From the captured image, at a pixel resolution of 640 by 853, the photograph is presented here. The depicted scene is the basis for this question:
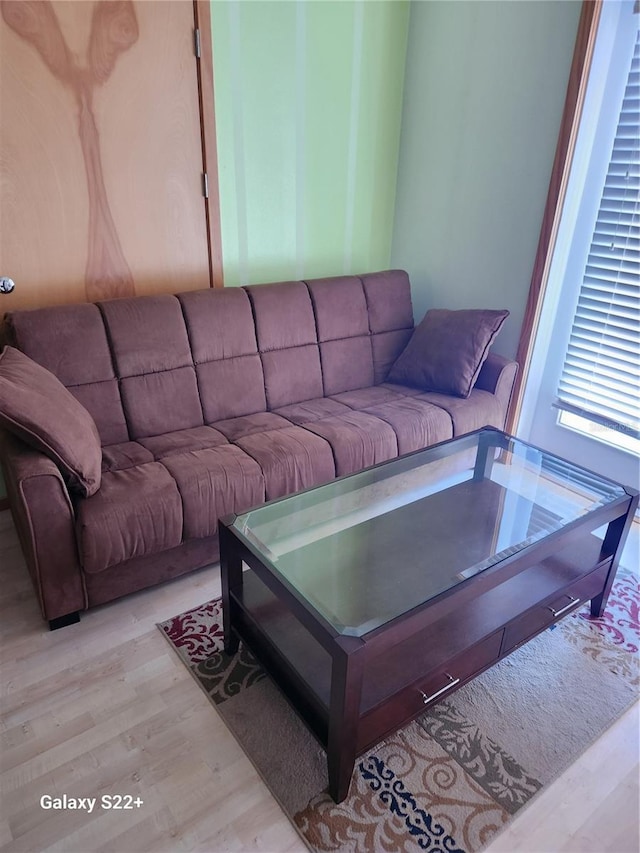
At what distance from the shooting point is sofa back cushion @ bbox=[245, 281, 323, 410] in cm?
257

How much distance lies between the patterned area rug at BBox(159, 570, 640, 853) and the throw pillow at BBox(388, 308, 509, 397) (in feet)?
3.89

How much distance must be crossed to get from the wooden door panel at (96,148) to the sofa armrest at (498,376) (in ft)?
4.98

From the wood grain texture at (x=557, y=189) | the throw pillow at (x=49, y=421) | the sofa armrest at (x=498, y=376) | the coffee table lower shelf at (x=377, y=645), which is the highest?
the wood grain texture at (x=557, y=189)

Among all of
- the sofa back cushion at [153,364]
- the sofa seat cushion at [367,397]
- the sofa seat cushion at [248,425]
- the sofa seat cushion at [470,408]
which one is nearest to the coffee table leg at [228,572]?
the sofa seat cushion at [248,425]

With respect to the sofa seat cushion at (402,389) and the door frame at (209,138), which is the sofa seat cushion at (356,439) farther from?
the door frame at (209,138)

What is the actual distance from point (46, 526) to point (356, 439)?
1161 mm

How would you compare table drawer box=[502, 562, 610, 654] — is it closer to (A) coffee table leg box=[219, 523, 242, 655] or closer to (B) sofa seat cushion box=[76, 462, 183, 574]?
(A) coffee table leg box=[219, 523, 242, 655]

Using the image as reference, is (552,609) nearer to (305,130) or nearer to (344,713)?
(344,713)

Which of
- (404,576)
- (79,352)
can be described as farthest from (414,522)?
(79,352)

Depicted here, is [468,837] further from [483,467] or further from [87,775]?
[483,467]

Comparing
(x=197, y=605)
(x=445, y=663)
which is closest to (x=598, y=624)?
(x=445, y=663)

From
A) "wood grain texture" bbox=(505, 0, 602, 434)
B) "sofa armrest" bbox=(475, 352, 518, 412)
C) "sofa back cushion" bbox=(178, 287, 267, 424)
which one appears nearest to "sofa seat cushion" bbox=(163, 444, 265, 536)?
"sofa back cushion" bbox=(178, 287, 267, 424)

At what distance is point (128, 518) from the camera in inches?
68.4

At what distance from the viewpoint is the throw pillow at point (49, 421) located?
5.32 feet
